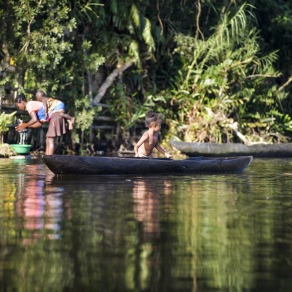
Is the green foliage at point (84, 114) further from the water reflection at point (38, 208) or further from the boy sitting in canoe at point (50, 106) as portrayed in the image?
the water reflection at point (38, 208)

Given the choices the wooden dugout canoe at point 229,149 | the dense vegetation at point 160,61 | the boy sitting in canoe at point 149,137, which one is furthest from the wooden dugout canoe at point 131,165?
the dense vegetation at point 160,61

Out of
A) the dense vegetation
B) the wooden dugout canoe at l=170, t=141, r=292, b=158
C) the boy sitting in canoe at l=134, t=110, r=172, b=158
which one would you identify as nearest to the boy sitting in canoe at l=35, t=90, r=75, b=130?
the dense vegetation

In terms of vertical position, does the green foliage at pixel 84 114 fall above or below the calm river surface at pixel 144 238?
above

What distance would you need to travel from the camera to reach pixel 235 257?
522 centimetres

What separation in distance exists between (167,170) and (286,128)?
511 inches

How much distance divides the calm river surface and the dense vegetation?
30.7ft

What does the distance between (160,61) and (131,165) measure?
11587 millimetres

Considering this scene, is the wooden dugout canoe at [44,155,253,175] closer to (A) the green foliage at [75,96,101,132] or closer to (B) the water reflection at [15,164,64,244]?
(B) the water reflection at [15,164,64,244]

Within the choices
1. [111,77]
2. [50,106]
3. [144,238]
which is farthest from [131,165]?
[111,77]

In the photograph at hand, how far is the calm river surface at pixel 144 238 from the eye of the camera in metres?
4.57

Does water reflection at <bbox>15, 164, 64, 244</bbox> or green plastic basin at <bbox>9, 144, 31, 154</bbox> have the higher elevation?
green plastic basin at <bbox>9, 144, 31, 154</bbox>

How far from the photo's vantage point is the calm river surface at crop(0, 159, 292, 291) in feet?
15.0

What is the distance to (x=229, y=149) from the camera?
19938mm

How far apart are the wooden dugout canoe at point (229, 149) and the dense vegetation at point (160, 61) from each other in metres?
2.16
